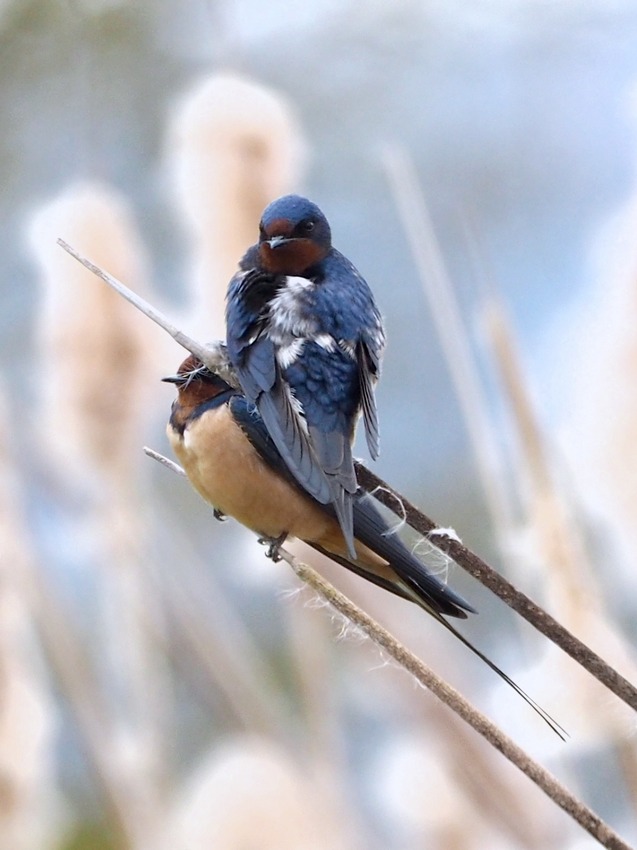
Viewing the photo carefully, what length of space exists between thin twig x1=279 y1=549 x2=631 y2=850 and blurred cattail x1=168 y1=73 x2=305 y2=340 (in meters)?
0.43

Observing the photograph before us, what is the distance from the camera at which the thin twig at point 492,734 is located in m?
0.46

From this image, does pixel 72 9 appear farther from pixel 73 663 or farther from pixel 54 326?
pixel 73 663

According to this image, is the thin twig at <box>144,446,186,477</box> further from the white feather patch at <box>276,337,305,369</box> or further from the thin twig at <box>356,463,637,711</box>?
the thin twig at <box>356,463,637,711</box>

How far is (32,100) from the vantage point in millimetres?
1856

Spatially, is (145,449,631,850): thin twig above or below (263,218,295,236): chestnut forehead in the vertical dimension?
below

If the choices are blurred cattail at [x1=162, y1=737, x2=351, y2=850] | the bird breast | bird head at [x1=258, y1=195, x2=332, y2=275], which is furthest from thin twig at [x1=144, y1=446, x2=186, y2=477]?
blurred cattail at [x1=162, y1=737, x2=351, y2=850]

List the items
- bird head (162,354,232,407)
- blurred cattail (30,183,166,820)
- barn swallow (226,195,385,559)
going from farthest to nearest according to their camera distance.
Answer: blurred cattail (30,183,166,820) → bird head (162,354,232,407) → barn swallow (226,195,385,559)

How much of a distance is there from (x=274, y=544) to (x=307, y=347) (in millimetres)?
131

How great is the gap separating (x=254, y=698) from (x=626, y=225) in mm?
446

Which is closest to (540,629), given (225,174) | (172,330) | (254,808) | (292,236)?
(172,330)

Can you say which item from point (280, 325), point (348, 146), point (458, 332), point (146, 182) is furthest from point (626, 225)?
point (348, 146)

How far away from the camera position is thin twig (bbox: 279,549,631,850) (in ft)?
1.49

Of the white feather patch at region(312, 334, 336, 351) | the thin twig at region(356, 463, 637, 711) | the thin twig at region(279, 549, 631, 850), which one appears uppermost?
the white feather patch at region(312, 334, 336, 351)

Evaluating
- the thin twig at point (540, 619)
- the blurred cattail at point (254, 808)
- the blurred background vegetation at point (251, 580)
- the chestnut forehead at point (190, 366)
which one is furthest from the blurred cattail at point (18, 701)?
the thin twig at point (540, 619)
